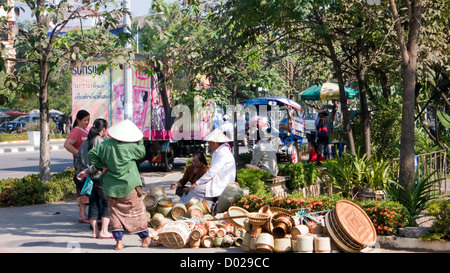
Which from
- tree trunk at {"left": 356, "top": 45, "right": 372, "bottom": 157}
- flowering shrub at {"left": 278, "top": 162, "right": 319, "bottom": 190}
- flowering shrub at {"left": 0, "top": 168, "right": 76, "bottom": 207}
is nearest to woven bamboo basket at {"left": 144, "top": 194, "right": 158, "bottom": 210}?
flowering shrub at {"left": 278, "top": 162, "right": 319, "bottom": 190}

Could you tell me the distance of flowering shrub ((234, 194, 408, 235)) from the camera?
687cm

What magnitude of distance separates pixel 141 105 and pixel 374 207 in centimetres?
1011

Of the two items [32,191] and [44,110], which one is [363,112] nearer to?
[44,110]

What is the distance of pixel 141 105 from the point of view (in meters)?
15.8

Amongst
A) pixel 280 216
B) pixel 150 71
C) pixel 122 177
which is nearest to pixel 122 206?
pixel 122 177

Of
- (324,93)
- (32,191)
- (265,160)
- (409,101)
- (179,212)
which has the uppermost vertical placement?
(324,93)

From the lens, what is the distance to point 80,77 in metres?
15.3

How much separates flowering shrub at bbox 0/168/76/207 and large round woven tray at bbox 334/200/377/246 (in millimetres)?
6993

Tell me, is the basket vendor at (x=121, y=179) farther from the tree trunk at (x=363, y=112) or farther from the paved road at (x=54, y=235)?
the tree trunk at (x=363, y=112)

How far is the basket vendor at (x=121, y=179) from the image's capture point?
6758 mm

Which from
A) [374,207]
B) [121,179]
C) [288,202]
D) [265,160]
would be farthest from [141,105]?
[374,207]

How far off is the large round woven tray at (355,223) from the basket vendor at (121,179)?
103 inches

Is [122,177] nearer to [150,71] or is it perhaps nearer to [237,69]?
[150,71]

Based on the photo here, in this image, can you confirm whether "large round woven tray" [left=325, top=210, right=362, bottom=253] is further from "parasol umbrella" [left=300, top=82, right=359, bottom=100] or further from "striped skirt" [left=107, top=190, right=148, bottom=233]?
"parasol umbrella" [left=300, top=82, right=359, bottom=100]
